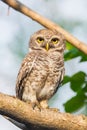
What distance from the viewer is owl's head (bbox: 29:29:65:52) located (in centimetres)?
312

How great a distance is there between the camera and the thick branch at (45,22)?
1.82 m

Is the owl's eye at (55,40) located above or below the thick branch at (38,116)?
above

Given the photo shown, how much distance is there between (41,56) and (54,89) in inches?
11.0

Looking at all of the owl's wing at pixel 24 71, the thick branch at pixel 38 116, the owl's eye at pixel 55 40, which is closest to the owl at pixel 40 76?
the owl's wing at pixel 24 71

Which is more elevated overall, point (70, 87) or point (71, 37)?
point (71, 37)

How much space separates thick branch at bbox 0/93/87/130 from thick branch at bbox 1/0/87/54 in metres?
0.36

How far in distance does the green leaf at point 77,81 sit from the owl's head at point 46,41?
42.0 inches

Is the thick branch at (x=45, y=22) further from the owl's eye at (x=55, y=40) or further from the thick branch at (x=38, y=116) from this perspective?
the owl's eye at (x=55, y=40)


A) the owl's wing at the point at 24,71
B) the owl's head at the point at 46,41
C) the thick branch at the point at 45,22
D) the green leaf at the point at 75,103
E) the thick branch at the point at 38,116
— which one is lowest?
the thick branch at the point at 38,116

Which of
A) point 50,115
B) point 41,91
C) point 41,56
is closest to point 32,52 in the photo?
point 41,56

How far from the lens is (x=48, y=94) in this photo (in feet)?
9.72

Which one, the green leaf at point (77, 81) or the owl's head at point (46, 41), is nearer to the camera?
the green leaf at point (77, 81)

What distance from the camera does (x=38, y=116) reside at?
184cm

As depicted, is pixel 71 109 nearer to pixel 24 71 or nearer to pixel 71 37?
pixel 71 37
